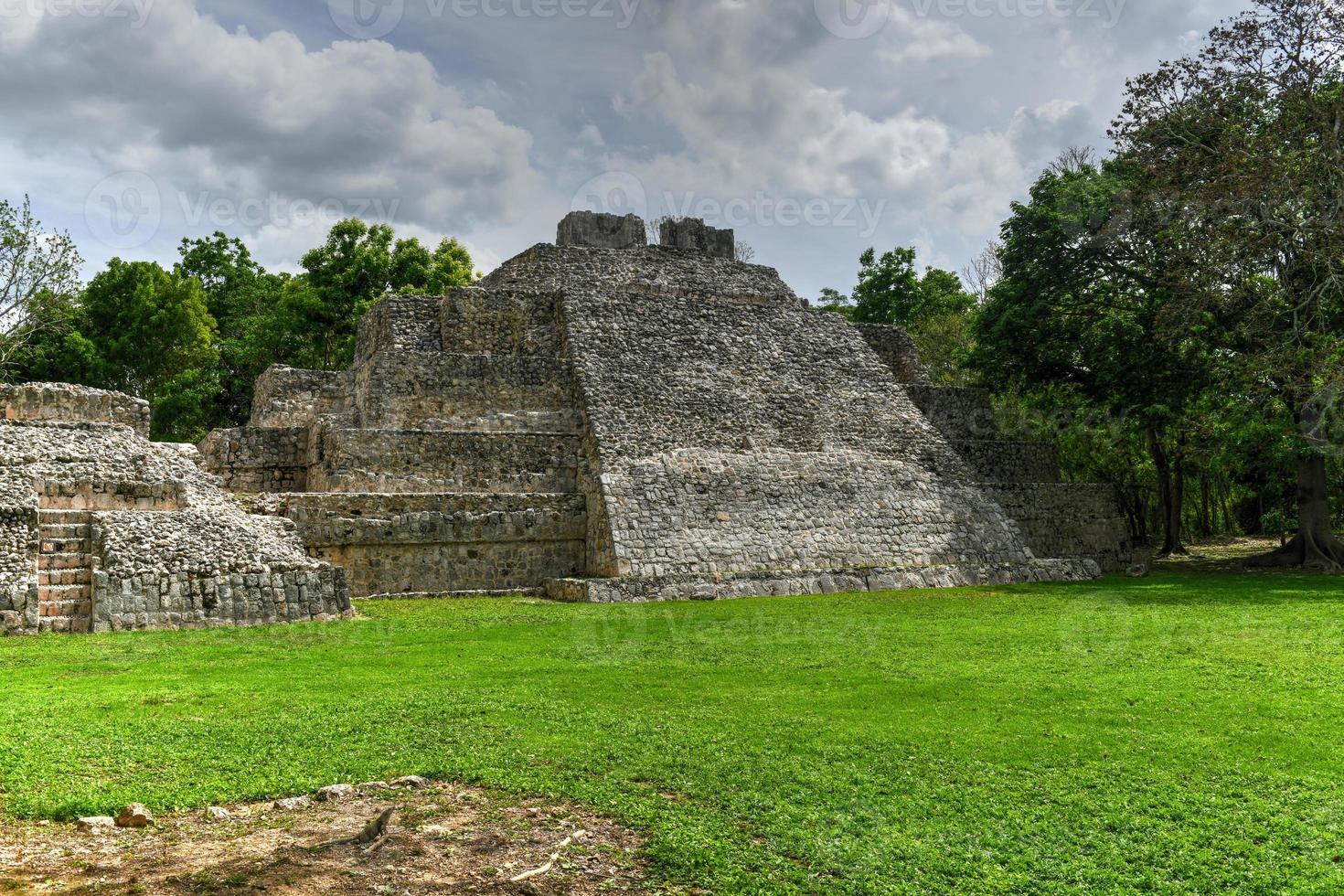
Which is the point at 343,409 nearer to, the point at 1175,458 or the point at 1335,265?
the point at 1335,265

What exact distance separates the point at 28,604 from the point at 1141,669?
10.9 m

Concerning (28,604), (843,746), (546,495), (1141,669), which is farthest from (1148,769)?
(546,495)

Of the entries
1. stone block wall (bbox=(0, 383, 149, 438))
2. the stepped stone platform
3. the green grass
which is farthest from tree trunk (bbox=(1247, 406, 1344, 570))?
→ stone block wall (bbox=(0, 383, 149, 438))

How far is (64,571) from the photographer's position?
10.8m

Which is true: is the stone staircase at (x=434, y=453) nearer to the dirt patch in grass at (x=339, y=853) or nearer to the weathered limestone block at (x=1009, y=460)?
the weathered limestone block at (x=1009, y=460)

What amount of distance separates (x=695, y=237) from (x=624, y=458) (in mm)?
9496

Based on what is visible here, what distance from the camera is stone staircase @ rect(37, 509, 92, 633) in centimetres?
1043

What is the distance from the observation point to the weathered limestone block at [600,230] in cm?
2298

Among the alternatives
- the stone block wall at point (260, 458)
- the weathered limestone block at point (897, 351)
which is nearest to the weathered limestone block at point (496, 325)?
the stone block wall at point (260, 458)

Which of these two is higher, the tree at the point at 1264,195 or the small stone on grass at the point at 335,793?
the tree at the point at 1264,195

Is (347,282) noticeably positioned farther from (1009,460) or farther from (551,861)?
(551,861)

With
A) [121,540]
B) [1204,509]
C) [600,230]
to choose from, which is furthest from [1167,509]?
[121,540]

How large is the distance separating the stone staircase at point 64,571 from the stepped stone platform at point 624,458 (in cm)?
284

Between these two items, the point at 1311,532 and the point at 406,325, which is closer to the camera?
the point at 406,325
